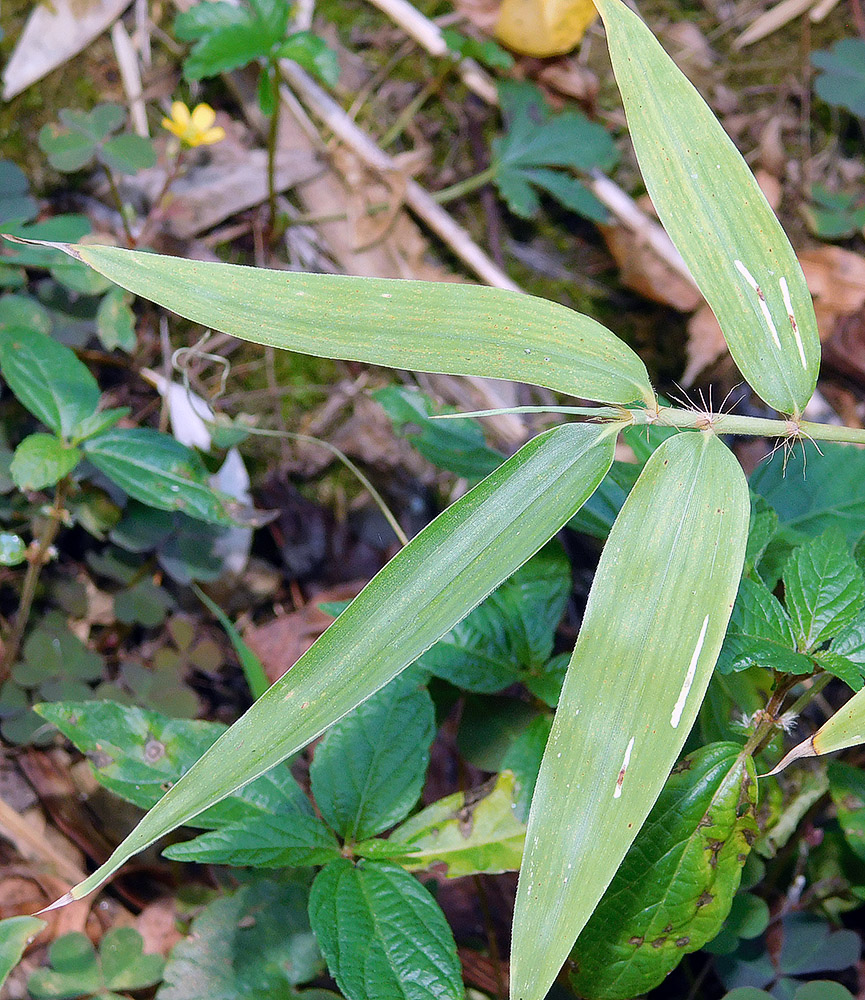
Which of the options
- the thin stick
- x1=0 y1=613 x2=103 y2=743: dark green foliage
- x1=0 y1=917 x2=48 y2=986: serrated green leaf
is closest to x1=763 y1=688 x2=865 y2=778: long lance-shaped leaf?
x1=0 y1=917 x2=48 y2=986: serrated green leaf

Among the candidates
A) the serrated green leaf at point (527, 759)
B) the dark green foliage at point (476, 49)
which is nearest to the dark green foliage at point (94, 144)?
the dark green foliage at point (476, 49)

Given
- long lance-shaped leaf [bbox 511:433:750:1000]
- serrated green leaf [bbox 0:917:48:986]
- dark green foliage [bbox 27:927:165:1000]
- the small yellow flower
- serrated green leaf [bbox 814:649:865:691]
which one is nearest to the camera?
long lance-shaped leaf [bbox 511:433:750:1000]

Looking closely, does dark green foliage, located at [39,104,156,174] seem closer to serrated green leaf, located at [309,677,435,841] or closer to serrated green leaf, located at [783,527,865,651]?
serrated green leaf, located at [309,677,435,841]

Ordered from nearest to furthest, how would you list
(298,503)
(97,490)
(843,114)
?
(97,490) < (298,503) < (843,114)

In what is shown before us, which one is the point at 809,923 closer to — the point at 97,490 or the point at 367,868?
the point at 367,868

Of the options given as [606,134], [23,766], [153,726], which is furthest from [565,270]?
[23,766]

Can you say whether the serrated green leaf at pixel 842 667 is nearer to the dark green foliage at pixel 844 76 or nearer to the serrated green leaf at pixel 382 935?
the serrated green leaf at pixel 382 935

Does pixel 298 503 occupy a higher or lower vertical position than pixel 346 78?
lower

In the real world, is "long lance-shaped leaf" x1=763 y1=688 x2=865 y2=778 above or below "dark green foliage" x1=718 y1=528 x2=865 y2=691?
above
